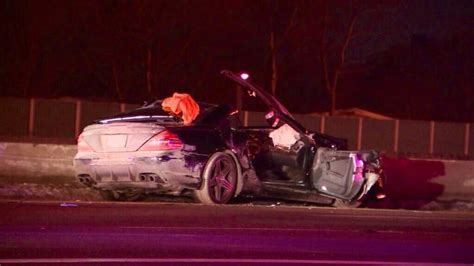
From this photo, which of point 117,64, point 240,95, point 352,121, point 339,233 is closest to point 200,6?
point 117,64

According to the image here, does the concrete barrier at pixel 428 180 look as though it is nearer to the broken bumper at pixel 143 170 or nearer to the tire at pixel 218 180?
the tire at pixel 218 180

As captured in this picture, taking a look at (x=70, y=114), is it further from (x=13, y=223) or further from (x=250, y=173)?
(x=13, y=223)

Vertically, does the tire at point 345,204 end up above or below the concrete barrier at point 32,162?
below

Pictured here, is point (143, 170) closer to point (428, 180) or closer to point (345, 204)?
point (345, 204)

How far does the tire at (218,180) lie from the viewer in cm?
1209

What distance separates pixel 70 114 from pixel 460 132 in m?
16.4

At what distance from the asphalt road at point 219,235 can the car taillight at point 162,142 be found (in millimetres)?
777

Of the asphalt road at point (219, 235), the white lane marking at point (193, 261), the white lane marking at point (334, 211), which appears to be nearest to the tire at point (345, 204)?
the white lane marking at point (334, 211)

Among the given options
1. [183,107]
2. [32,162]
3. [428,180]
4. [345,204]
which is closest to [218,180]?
[183,107]

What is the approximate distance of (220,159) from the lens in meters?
12.3

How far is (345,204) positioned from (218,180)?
2.15m

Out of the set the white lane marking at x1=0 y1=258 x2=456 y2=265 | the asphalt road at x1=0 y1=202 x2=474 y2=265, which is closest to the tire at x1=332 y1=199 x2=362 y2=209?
the asphalt road at x1=0 y1=202 x2=474 y2=265

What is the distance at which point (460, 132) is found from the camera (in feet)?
125

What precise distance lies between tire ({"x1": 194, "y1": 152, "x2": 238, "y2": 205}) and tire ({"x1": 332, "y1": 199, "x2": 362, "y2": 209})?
168 cm
